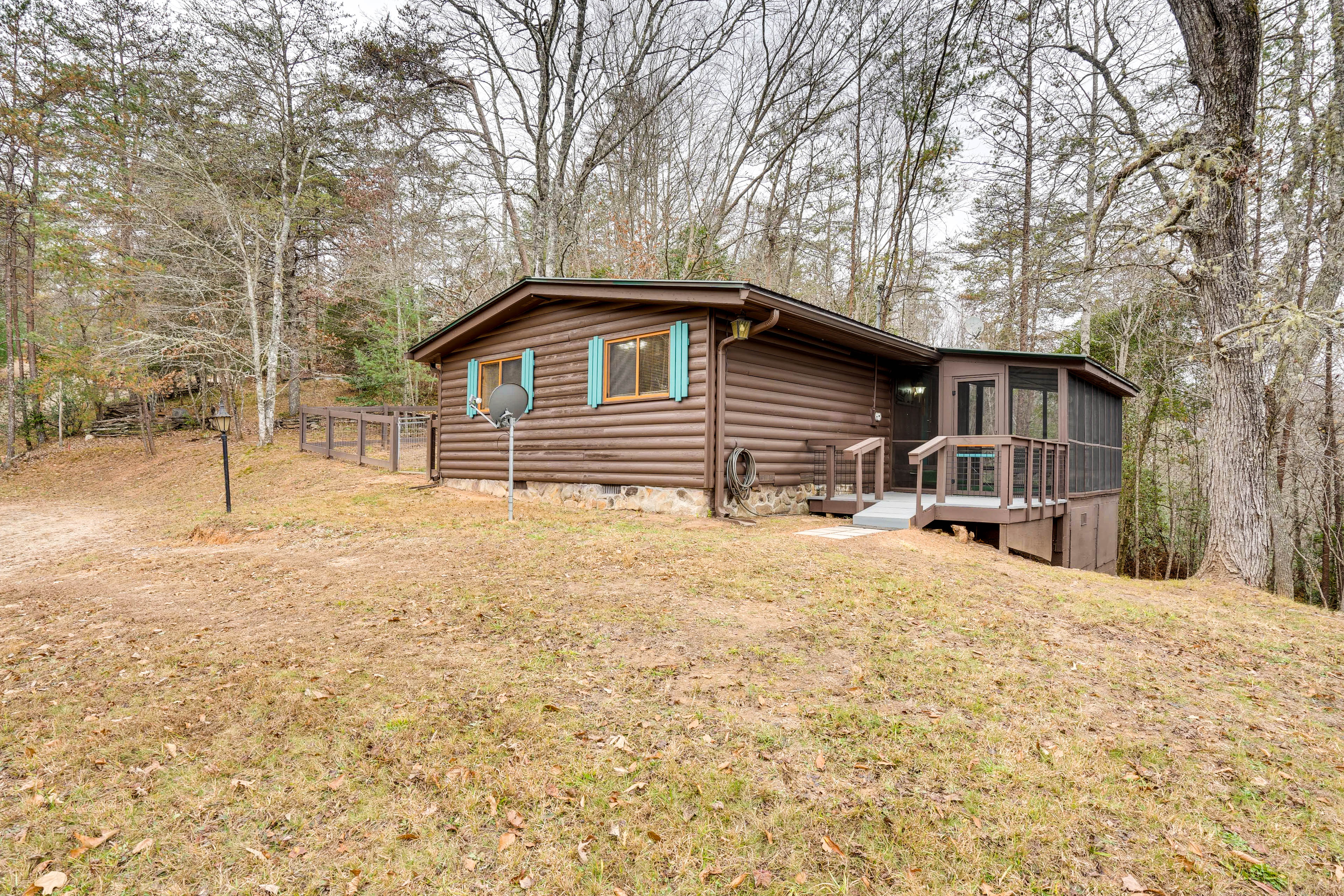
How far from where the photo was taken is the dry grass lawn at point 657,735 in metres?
2.00

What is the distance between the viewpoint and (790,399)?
962 cm

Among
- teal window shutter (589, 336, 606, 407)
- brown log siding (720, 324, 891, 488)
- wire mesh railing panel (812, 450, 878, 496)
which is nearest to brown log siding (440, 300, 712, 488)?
teal window shutter (589, 336, 606, 407)

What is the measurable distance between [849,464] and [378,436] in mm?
14827

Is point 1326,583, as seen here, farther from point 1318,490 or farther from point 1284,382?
point 1284,382

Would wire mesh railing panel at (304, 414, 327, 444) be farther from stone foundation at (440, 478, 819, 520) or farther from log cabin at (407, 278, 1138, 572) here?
stone foundation at (440, 478, 819, 520)

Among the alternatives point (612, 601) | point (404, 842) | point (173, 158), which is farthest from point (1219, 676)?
point (173, 158)

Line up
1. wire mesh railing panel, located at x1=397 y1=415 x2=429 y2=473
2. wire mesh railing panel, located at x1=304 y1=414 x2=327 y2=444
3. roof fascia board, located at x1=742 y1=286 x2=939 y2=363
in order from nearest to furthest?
roof fascia board, located at x1=742 y1=286 x2=939 y2=363 < wire mesh railing panel, located at x1=397 y1=415 x2=429 y2=473 < wire mesh railing panel, located at x1=304 y1=414 x2=327 y2=444

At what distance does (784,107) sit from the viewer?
1580 centimetres

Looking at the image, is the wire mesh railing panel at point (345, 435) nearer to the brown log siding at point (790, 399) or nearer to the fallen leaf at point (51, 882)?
the brown log siding at point (790, 399)

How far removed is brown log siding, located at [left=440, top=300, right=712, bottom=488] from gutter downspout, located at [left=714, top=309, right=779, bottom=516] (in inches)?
6.8

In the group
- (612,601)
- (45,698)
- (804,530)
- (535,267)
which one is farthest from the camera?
(535,267)

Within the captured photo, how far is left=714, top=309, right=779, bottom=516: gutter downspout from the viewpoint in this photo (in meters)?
8.34

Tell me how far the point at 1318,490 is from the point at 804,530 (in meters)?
13.2

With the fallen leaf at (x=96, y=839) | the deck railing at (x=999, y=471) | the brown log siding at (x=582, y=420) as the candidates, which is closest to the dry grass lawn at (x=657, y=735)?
the fallen leaf at (x=96, y=839)
